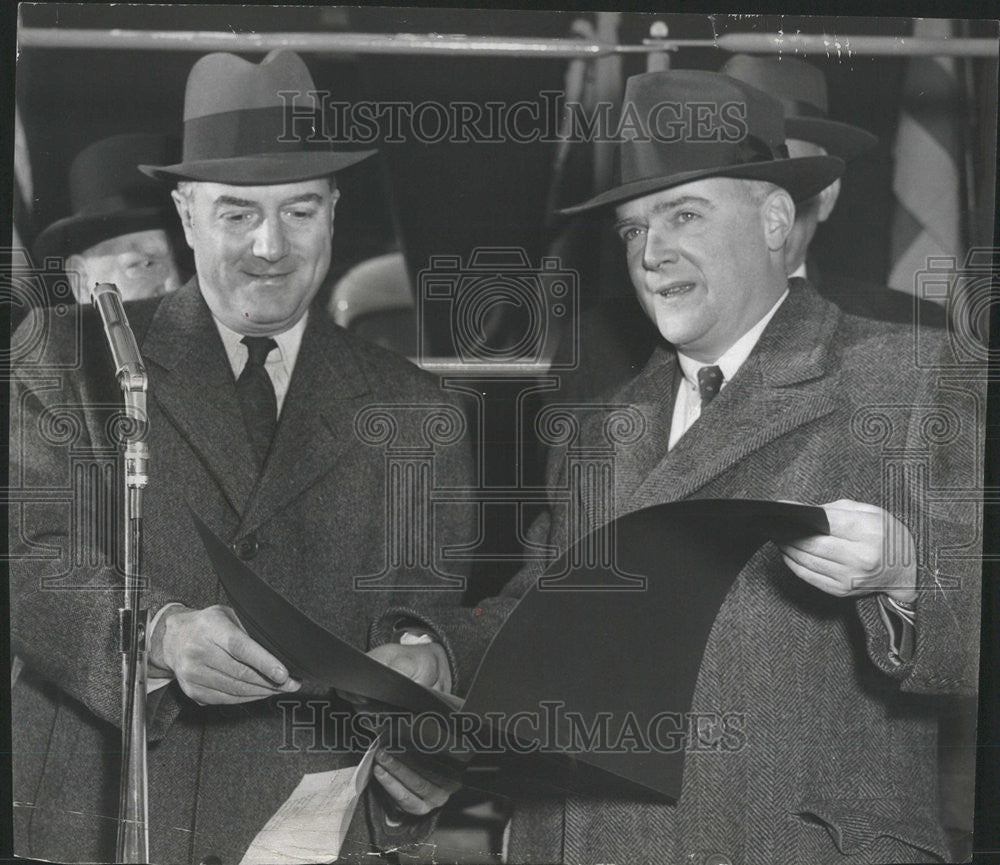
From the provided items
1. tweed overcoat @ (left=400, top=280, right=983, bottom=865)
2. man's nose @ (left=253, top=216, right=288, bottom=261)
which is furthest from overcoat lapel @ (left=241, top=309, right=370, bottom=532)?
tweed overcoat @ (left=400, top=280, right=983, bottom=865)

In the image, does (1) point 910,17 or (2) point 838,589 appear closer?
(2) point 838,589

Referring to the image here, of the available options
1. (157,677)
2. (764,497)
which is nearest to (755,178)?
(764,497)

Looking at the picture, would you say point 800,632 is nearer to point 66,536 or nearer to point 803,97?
point 803,97

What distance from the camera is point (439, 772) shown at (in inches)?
85.4

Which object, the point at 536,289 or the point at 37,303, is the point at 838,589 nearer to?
the point at 536,289

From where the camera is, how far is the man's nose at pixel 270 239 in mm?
2125

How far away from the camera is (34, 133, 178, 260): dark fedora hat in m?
2.14

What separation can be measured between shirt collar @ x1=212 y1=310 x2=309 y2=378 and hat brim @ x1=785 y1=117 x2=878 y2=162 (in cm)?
92

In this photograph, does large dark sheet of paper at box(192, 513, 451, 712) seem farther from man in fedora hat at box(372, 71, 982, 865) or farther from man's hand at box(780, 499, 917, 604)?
man's hand at box(780, 499, 917, 604)

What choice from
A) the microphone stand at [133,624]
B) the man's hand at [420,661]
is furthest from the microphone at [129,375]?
the man's hand at [420,661]

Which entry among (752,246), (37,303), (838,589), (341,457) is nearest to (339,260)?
Result: (341,457)

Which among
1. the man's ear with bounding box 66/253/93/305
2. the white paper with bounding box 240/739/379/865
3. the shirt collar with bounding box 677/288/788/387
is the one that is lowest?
the white paper with bounding box 240/739/379/865

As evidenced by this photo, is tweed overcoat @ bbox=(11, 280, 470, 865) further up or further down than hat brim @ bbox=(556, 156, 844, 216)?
further down

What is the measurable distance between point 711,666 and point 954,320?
758mm
